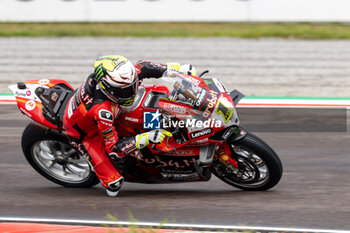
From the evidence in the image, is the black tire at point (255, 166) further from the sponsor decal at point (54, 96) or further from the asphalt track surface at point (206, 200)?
the sponsor decal at point (54, 96)

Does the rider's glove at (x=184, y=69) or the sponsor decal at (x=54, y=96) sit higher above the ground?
the rider's glove at (x=184, y=69)

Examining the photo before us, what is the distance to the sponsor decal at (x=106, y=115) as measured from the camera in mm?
5973

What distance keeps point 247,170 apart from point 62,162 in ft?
6.49

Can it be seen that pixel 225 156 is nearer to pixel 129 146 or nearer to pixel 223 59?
pixel 129 146

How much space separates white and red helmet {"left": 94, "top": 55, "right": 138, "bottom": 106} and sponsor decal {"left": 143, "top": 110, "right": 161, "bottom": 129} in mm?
207

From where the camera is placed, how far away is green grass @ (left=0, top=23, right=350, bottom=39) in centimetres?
1689

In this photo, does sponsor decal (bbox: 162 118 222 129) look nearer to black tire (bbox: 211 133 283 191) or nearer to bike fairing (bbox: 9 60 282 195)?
bike fairing (bbox: 9 60 282 195)

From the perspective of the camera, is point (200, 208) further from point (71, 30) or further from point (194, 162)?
point (71, 30)

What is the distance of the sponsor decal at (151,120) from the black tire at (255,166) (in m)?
0.70

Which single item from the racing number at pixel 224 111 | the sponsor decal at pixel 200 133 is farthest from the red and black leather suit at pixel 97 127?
the racing number at pixel 224 111

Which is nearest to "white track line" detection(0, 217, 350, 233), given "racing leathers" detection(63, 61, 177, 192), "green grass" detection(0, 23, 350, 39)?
"racing leathers" detection(63, 61, 177, 192)

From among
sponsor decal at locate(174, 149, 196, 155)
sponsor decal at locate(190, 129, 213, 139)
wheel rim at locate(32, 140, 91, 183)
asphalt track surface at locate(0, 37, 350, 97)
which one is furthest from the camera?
asphalt track surface at locate(0, 37, 350, 97)

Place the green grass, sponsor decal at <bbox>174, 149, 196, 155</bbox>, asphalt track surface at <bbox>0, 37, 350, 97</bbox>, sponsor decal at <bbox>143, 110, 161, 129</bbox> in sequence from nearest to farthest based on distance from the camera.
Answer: sponsor decal at <bbox>143, 110, 161, 129</bbox> → sponsor decal at <bbox>174, 149, 196, 155</bbox> → asphalt track surface at <bbox>0, 37, 350, 97</bbox> → the green grass

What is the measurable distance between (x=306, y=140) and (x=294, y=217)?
2.92 meters
